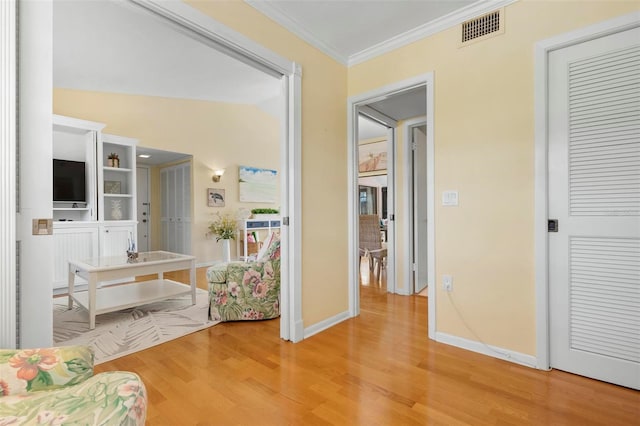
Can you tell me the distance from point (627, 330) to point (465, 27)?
234cm

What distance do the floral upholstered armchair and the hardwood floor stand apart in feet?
1.17

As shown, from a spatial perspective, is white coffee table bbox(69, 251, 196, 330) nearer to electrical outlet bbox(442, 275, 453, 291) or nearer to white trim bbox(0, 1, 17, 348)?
white trim bbox(0, 1, 17, 348)

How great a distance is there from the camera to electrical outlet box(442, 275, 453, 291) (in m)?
2.46

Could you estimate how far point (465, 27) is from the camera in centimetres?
238

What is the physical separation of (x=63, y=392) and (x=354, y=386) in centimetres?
146

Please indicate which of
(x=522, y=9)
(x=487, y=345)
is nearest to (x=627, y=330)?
(x=487, y=345)

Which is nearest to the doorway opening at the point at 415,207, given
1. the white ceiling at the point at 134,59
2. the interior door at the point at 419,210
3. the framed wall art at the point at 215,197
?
the interior door at the point at 419,210

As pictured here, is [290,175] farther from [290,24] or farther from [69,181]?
[69,181]

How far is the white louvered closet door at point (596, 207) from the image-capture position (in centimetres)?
182

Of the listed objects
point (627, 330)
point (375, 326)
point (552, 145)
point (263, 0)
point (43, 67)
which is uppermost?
point (263, 0)

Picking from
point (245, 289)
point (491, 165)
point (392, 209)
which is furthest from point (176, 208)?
point (491, 165)

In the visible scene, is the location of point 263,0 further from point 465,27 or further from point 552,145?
point 552,145

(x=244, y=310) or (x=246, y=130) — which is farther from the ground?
(x=246, y=130)

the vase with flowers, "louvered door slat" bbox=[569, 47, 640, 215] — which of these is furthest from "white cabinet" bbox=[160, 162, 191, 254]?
"louvered door slat" bbox=[569, 47, 640, 215]
